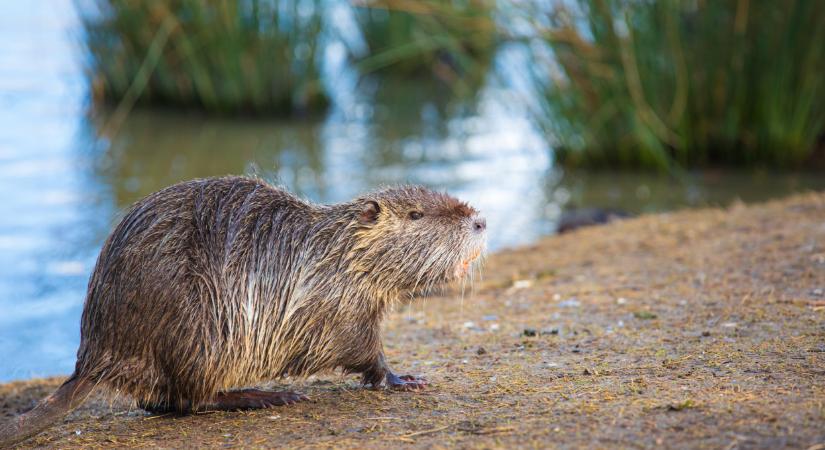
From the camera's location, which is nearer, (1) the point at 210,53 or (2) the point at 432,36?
(2) the point at 432,36

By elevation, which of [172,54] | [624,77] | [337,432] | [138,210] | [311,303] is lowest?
[337,432]

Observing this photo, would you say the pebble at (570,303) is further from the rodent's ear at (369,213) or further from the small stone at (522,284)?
the rodent's ear at (369,213)

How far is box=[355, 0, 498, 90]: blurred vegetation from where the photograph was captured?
7.23m

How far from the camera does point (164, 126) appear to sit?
955 cm

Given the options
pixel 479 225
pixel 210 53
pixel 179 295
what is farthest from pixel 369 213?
pixel 210 53

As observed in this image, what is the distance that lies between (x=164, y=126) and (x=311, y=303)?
6.47 metres

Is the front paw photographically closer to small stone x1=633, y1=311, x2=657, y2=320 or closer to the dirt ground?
the dirt ground

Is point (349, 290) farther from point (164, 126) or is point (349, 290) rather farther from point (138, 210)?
point (164, 126)

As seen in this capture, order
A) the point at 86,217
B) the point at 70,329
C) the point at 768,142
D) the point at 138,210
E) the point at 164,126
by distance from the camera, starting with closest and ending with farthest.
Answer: the point at 138,210
the point at 70,329
the point at 86,217
the point at 768,142
the point at 164,126

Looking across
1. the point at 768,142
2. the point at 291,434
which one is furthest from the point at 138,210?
the point at 768,142

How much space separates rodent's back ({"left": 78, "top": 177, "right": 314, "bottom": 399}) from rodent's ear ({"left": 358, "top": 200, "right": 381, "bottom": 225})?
0.95ft

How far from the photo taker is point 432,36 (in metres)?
8.97

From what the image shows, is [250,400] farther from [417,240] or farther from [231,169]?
[231,169]

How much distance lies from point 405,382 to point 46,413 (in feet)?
3.74
